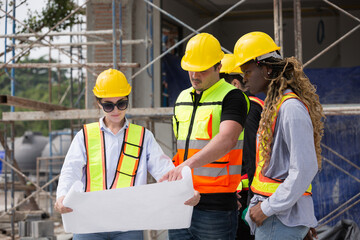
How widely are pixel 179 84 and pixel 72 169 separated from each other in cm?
616

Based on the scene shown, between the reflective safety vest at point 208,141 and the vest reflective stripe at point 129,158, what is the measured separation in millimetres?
269

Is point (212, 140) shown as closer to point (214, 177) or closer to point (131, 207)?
point (214, 177)

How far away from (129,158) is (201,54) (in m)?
0.75

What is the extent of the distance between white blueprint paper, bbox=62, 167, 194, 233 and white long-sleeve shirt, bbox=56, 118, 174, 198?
262 millimetres

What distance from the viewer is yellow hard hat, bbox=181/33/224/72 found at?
3.16m

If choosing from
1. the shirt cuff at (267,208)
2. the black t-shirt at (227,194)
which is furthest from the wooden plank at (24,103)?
the shirt cuff at (267,208)

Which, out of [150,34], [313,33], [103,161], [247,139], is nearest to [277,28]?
[247,139]

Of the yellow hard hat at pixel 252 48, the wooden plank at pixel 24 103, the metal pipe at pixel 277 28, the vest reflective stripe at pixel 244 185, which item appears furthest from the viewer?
the wooden plank at pixel 24 103

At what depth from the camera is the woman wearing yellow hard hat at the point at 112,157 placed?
Answer: 3.16m

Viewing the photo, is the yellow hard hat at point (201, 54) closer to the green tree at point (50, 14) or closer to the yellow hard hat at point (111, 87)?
the yellow hard hat at point (111, 87)

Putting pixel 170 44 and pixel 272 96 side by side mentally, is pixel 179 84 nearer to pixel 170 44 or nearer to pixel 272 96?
pixel 170 44

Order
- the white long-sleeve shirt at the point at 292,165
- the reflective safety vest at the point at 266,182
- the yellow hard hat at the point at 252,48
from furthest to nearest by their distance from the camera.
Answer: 1. the yellow hard hat at the point at 252,48
2. the reflective safety vest at the point at 266,182
3. the white long-sleeve shirt at the point at 292,165

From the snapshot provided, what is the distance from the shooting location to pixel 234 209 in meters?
3.08

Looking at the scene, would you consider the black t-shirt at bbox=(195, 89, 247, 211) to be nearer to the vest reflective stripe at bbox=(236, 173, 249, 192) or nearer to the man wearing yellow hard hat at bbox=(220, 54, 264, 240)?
the man wearing yellow hard hat at bbox=(220, 54, 264, 240)
